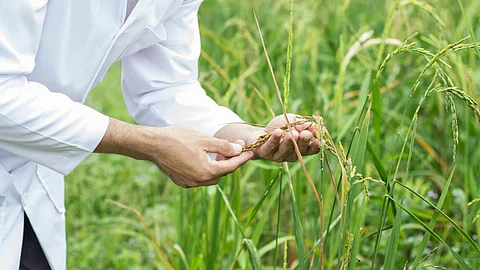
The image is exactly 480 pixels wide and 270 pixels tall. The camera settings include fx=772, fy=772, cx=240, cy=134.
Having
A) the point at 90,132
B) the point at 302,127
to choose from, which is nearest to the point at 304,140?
the point at 302,127

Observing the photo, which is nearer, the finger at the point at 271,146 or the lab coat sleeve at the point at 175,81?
the finger at the point at 271,146

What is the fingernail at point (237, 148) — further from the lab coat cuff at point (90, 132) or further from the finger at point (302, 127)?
the lab coat cuff at point (90, 132)

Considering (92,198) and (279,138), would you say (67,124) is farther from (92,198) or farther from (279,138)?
(92,198)

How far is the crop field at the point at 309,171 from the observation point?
7.28ft

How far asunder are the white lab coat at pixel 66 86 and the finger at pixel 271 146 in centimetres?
20

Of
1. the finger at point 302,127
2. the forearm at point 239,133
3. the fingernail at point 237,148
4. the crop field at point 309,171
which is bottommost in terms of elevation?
the crop field at point 309,171

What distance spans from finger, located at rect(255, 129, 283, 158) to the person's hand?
0.04m

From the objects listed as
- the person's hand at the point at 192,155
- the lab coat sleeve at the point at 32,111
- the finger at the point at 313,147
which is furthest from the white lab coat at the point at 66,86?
the finger at the point at 313,147

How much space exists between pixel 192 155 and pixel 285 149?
19 centimetres

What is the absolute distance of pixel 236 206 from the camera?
2.35 m

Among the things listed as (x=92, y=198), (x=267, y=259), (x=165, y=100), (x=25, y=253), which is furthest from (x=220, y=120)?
(x=92, y=198)

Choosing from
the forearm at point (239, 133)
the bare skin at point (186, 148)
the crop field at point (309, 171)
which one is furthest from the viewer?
the crop field at point (309, 171)

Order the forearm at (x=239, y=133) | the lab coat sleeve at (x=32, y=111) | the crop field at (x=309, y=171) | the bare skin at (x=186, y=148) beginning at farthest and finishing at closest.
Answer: the crop field at (x=309, y=171)
the forearm at (x=239, y=133)
the bare skin at (x=186, y=148)
the lab coat sleeve at (x=32, y=111)

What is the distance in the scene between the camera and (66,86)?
60.1 inches
